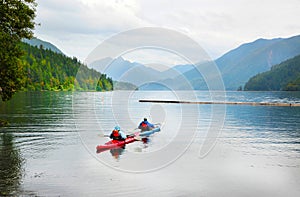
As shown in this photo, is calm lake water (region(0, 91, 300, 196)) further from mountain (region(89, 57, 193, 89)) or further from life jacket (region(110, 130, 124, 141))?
mountain (region(89, 57, 193, 89))

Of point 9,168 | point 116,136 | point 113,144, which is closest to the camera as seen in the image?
point 9,168

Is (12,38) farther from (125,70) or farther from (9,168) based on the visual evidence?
(9,168)

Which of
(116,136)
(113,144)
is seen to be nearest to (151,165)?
(113,144)

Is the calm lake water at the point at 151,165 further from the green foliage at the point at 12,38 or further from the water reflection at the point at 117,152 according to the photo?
the green foliage at the point at 12,38

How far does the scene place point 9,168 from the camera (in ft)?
84.9

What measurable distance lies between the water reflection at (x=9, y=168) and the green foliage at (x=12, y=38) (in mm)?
7845

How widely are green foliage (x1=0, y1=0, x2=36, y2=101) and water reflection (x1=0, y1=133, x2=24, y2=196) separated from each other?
309 inches

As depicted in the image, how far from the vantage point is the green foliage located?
135 ft

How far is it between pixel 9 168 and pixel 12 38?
2247 centimetres

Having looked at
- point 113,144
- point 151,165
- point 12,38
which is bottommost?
point 151,165

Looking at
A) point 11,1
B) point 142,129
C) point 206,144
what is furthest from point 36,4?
point 206,144

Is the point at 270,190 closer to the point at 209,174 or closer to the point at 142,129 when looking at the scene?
the point at 209,174

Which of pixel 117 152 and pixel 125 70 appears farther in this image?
pixel 125 70

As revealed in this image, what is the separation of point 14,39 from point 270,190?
35912 mm
